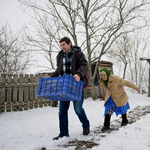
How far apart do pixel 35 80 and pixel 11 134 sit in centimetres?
349

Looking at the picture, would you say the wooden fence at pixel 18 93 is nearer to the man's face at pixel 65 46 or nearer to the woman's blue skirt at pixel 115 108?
the man's face at pixel 65 46

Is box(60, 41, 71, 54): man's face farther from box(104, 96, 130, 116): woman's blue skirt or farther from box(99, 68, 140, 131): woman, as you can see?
box(104, 96, 130, 116): woman's blue skirt

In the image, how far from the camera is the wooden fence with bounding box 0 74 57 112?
5.35 metres

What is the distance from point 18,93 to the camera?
19.2ft

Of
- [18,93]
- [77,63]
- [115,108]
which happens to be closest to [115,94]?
[115,108]

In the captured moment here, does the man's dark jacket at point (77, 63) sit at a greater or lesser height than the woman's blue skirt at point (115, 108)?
greater

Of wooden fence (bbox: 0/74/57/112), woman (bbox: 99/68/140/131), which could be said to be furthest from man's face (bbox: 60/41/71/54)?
wooden fence (bbox: 0/74/57/112)

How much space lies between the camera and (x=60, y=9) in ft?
31.8

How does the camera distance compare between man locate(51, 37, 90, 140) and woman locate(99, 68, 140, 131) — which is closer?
man locate(51, 37, 90, 140)

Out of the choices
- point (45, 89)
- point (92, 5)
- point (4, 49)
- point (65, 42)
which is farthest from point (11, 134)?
point (92, 5)

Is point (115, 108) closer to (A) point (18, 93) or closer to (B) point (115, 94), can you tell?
(B) point (115, 94)

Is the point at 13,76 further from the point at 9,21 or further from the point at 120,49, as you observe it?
the point at 120,49

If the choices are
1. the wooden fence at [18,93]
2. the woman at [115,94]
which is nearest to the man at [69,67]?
the woman at [115,94]

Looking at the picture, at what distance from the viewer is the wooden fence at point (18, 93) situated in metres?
5.35
